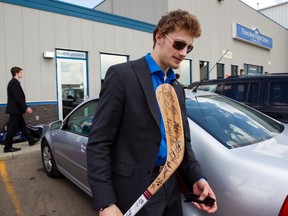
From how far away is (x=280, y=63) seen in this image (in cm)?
2567

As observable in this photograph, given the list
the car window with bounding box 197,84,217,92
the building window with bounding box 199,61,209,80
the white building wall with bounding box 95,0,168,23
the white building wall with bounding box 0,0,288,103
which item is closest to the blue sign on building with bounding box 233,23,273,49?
the white building wall with bounding box 0,0,288,103

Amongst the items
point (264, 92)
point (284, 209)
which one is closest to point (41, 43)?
point (264, 92)

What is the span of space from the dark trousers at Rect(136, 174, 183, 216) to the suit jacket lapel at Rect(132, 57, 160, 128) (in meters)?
0.41

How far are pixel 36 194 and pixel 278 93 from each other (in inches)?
156

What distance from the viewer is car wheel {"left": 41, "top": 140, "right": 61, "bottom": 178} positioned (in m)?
4.36

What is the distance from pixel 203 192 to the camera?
56.1 inches

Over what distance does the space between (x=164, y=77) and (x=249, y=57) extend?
20.4 m

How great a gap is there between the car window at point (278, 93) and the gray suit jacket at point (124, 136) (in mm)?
3409

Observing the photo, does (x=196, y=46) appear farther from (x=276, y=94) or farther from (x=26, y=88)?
(x=276, y=94)

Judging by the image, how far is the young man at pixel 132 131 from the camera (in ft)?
4.40

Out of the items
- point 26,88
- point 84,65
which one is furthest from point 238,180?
point 84,65

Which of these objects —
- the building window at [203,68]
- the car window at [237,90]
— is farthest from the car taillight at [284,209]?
the building window at [203,68]

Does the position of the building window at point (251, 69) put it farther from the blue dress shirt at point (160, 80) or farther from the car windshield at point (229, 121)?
the blue dress shirt at point (160, 80)

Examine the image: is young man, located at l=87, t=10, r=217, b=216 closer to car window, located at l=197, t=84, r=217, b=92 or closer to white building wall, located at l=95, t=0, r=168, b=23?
car window, located at l=197, t=84, r=217, b=92
